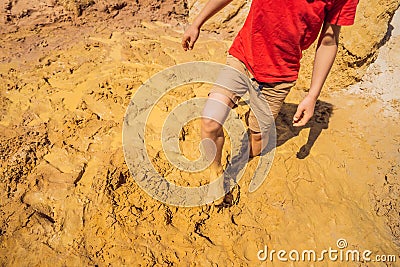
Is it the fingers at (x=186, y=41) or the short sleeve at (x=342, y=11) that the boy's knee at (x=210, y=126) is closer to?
the fingers at (x=186, y=41)

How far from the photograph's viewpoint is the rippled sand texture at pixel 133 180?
2.12 meters

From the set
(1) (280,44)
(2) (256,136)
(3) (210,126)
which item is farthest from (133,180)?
(1) (280,44)

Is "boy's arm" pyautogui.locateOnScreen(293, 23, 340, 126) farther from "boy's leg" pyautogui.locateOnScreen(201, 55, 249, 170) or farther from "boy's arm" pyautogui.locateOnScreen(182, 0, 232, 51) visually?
"boy's arm" pyautogui.locateOnScreen(182, 0, 232, 51)

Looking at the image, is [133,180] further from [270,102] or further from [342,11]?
[342,11]

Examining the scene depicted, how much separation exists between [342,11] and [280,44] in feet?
1.23

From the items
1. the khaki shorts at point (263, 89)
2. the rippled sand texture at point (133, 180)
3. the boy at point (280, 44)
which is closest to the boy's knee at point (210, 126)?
the boy at point (280, 44)

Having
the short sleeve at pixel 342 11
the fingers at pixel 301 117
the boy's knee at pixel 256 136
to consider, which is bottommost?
the boy's knee at pixel 256 136

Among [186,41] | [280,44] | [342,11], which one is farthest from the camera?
[186,41]

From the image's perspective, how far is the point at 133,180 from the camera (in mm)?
2381

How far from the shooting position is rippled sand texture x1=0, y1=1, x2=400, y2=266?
6.97 ft

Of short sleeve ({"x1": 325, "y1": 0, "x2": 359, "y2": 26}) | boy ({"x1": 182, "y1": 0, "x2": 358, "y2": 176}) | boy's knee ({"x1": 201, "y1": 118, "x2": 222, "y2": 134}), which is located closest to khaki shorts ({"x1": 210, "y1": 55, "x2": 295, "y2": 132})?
boy ({"x1": 182, "y1": 0, "x2": 358, "y2": 176})

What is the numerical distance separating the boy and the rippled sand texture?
583 mm

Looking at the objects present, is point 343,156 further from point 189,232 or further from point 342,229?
point 189,232

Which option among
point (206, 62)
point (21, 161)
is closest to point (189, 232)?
point (21, 161)
